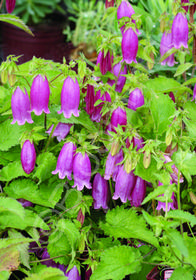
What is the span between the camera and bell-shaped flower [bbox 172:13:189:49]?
3.84ft

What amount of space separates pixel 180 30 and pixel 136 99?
10.9 inches

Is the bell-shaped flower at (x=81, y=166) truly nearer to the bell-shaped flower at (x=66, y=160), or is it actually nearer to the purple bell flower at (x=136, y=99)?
the bell-shaped flower at (x=66, y=160)

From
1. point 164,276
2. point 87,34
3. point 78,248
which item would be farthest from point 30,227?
point 87,34

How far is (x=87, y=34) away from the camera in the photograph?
2.92 metres

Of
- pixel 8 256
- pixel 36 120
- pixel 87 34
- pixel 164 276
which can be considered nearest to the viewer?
pixel 8 256

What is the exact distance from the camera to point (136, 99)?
3.53ft

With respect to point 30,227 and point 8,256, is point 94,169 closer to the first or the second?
point 30,227

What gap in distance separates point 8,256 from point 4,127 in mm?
458

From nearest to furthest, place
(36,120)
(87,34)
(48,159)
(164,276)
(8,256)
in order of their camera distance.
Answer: (8,256)
(164,276)
(48,159)
(36,120)
(87,34)

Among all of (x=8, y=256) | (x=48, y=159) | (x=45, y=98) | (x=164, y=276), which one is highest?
(x=45, y=98)

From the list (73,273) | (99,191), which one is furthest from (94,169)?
(73,273)

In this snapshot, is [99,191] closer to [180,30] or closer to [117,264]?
[117,264]

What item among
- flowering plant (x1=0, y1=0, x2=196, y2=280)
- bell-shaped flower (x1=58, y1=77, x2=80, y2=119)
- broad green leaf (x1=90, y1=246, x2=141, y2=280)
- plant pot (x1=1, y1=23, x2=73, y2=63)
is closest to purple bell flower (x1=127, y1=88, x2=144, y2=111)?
flowering plant (x1=0, y1=0, x2=196, y2=280)

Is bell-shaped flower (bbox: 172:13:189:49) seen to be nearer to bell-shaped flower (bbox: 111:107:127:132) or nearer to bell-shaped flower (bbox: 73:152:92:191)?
bell-shaped flower (bbox: 111:107:127:132)
